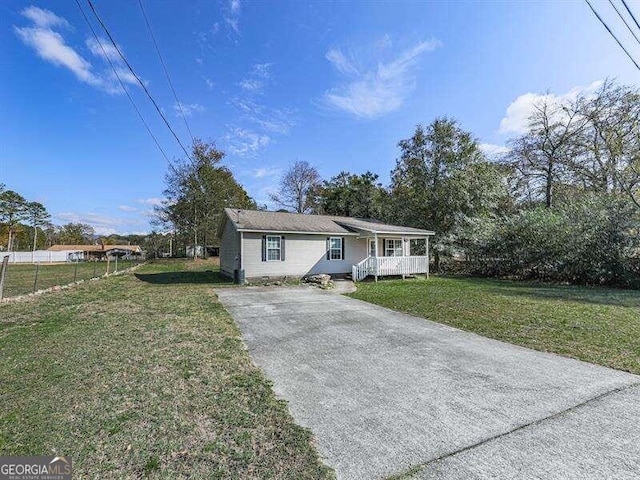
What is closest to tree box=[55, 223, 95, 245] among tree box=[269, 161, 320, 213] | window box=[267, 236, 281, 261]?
tree box=[269, 161, 320, 213]

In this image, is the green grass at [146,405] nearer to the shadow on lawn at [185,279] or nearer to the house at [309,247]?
the house at [309,247]

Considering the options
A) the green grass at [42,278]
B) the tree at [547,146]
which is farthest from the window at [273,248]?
the tree at [547,146]

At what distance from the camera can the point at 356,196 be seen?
1206 inches

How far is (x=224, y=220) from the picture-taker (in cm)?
1755

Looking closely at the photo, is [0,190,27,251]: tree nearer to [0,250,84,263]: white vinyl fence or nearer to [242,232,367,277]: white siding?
[0,250,84,263]: white vinyl fence

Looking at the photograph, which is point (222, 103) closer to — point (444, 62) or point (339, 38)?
point (339, 38)

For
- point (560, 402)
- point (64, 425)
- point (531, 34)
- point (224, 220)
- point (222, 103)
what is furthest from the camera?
point (224, 220)

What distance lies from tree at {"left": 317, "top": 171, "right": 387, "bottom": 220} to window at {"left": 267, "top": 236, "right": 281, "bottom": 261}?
14.6 meters

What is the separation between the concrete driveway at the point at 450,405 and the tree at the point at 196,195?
2526 cm

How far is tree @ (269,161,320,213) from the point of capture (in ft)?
115

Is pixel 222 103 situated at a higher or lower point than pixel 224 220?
higher

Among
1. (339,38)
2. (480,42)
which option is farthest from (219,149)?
(480,42)

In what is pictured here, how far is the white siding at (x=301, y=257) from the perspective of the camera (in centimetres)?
1352

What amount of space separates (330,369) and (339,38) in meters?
10.0
